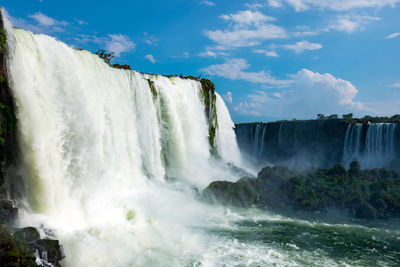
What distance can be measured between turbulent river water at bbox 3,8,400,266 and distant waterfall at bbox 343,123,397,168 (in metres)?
14.3

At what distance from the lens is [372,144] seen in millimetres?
26219

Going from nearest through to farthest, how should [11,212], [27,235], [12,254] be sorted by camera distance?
[12,254]
[27,235]
[11,212]

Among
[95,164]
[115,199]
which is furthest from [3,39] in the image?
[115,199]

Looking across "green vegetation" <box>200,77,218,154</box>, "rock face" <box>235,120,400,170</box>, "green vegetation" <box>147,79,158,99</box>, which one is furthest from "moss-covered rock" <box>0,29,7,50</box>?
"rock face" <box>235,120,400,170</box>

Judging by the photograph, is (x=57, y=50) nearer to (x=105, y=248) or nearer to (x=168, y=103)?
(x=105, y=248)

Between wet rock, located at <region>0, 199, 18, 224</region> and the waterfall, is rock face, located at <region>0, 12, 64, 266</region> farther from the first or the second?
the waterfall

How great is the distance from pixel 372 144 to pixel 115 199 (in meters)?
22.4

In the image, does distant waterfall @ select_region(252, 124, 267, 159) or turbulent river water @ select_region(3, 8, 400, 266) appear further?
distant waterfall @ select_region(252, 124, 267, 159)

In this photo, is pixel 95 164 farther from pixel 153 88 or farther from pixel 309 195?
pixel 309 195

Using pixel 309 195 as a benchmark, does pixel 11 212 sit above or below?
above

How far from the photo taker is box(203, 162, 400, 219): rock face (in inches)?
588

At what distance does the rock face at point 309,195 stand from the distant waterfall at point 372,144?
8629mm

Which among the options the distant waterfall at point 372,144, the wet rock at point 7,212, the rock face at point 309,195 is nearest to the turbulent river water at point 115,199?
the wet rock at point 7,212

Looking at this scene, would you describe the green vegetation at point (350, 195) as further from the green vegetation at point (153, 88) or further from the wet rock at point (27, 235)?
the wet rock at point (27, 235)
